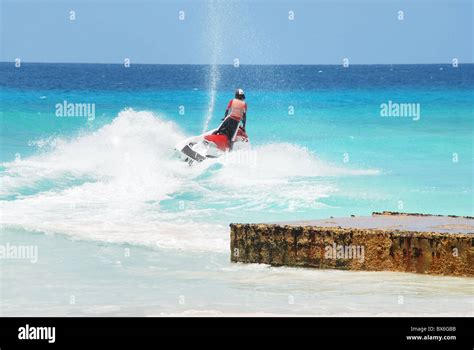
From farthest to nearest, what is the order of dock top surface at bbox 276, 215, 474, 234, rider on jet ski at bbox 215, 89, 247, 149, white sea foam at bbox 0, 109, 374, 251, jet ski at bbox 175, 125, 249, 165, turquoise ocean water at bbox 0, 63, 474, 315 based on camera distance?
jet ski at bbox 175, 125, 249, 165 → white sea foam at bbox 0, 109, 374, 251 → rider on jet ski at bbox 215, 89, 247, 149 → dock top surface at bbox 276, 215, 474, 234 → turquoise ocean water at bbox 0, 63, 474, 315

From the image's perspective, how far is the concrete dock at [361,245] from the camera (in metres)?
19.6

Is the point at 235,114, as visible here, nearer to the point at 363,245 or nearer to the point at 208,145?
the point at 208,145

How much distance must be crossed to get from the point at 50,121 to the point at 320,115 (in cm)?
1333

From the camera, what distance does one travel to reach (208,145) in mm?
28750

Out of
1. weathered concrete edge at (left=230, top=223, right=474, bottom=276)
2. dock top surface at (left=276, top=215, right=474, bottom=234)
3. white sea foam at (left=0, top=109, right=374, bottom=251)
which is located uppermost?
white sea foam at (left=0, top=109, right=374, bottom=251)

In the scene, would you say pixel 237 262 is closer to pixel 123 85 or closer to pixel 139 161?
pixel 139 161

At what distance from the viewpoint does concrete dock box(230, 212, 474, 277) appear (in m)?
19.6

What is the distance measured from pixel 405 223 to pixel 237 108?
632cm

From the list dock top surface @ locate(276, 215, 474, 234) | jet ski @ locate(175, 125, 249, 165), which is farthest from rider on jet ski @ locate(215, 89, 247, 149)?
dock top surface @ locate(276, 215, 474, 234)

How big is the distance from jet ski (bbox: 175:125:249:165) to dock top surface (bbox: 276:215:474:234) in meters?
5.60

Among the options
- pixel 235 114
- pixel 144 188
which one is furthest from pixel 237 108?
pixel 144 188

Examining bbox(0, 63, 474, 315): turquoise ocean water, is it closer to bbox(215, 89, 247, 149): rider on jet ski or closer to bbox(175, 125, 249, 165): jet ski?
bbox(175, 125, 249, 165): jet ski

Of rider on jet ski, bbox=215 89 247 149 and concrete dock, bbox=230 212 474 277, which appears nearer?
concrete dock, bbox=230 212 474 277

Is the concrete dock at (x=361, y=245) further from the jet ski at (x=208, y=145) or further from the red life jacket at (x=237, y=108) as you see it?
the jet ski at (x=208, y=145)
